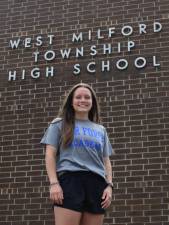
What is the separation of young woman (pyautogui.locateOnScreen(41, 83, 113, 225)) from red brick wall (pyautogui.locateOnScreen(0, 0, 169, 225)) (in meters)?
2.81

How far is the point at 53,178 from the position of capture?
3326mm

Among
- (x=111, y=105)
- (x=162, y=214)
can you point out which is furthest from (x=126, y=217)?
(x=111, y=105)

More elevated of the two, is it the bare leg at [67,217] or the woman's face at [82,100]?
the woman's face at [82,100]

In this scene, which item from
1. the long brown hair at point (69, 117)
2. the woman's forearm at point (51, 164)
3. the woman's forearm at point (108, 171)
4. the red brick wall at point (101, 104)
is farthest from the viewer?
the red brick wall at point (101, 104)

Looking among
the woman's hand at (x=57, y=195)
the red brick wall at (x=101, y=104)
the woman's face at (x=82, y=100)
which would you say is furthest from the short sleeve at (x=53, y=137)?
the red brick wall at (x=101, y=104)

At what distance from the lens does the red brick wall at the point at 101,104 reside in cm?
638

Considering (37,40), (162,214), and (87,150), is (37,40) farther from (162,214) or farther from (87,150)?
(87,150)

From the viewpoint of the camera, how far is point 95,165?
346cm

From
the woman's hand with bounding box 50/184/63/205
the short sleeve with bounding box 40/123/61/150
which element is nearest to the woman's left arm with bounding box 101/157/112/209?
the woman's hand with bounding box 50/184/63/205

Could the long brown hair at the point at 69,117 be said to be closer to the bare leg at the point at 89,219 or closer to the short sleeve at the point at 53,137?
the short sleeve at the point at 53,137

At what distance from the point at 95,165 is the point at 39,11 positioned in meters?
4.93

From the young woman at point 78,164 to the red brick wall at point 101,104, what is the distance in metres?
2.81

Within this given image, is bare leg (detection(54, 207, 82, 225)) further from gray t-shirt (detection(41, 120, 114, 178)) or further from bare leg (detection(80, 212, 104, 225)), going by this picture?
gray t-shirt (detection(41, 120, 114, 178))

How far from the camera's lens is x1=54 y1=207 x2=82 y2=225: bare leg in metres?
3.22
